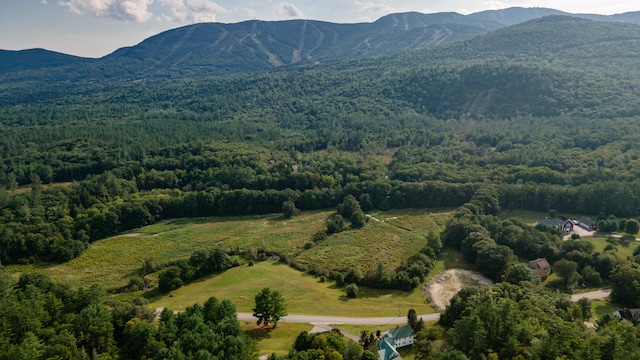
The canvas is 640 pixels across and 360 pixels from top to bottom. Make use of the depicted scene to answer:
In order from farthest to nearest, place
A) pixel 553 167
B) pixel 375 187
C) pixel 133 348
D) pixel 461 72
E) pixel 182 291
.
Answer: pixel 461 72 < pixel 553 167 < pixel 375 187 < pixel 182 291 < pixel 133 348

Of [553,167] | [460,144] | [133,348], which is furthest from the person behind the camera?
[460,144]

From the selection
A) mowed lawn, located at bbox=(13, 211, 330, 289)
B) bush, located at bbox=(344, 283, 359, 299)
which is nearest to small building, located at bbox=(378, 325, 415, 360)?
bush, located at bbox=(344, 283, 359, 299)

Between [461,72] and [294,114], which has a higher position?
[461,72]

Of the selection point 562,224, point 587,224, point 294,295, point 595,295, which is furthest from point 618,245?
point 294,295

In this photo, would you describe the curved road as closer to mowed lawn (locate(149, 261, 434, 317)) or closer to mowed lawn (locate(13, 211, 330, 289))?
mowed lawn (locate(149, 261, 434, 317))

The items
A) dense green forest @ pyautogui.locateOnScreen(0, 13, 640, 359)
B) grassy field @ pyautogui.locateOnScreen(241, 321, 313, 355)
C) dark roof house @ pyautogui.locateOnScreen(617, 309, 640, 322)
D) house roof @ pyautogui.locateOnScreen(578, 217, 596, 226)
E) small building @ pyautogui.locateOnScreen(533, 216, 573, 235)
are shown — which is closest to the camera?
dense green forest @ pyautogui.locateOnScreen(0, 13, 640, 359)

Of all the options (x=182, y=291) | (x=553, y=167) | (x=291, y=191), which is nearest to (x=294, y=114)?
(x=291, y=191)

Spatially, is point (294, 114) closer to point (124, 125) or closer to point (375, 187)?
point (124, 125)
